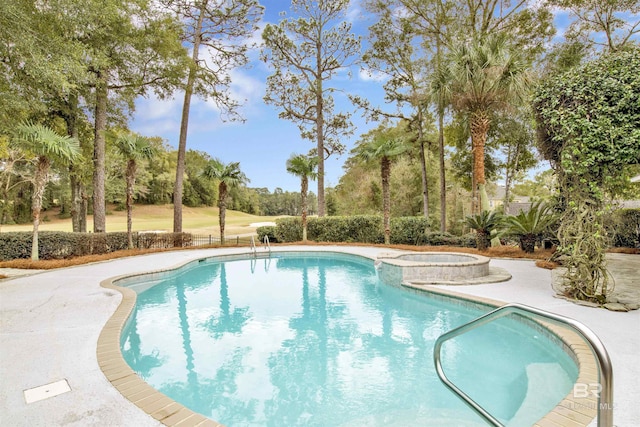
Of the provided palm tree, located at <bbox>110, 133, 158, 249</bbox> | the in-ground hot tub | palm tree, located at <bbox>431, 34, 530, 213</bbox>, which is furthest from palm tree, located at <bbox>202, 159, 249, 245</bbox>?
the in-ground hot tub

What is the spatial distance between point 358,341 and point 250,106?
52.4 feet

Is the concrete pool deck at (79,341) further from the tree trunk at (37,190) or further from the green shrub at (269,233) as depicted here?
the green shrub at (269,233)

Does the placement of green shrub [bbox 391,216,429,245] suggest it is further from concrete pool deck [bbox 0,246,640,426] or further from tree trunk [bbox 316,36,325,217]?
concrete pool deck [bbox 0,246,640,426]

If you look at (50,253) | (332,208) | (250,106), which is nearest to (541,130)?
(50,253)

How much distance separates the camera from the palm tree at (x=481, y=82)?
1003 cm

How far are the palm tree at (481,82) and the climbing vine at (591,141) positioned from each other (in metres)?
5.68

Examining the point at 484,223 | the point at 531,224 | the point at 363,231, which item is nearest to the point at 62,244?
the point at 363,231

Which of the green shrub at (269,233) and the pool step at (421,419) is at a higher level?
the green shrub at (269,233)

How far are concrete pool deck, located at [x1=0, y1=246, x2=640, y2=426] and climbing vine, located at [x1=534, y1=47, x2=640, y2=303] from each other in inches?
31.9

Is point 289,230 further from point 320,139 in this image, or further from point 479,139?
point 479,139

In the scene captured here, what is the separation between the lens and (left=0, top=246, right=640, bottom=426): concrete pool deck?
7.79 feet

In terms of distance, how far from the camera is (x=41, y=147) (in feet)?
28.7

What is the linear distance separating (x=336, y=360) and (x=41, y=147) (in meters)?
9.81

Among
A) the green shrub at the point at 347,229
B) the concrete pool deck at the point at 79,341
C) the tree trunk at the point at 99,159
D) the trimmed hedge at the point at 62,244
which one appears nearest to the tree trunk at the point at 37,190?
the trimmed hedge at the point at 62,244
